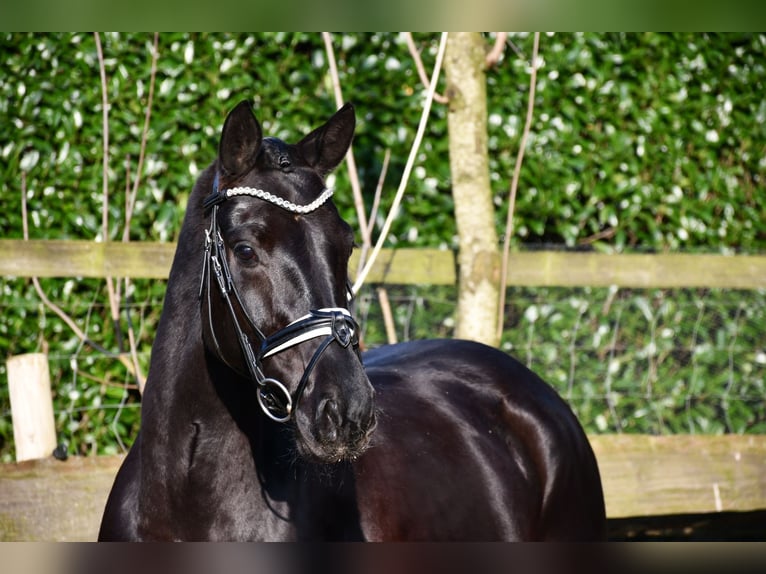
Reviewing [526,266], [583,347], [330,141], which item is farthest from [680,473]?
[330,141]

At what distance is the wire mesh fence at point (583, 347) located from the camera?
16.6 ft

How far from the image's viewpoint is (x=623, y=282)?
474 centimetres

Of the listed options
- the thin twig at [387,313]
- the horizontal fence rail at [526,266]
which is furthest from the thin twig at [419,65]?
the thin twig at [387,313]

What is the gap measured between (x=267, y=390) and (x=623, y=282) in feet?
9.63

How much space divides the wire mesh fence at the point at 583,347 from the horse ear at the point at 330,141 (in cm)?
253

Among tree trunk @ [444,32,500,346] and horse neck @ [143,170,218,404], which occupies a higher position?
tree trunk @ [444,32,500,346]

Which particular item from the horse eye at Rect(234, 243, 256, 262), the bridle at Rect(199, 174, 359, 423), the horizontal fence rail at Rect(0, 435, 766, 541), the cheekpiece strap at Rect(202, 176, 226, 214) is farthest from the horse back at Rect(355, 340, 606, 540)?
the horizontal fence rail at Rect(0, 435, 766, 541)

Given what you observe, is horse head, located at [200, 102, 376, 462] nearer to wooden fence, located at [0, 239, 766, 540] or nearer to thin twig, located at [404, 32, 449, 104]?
wooden fence, located at [0, 239, 766, 540]

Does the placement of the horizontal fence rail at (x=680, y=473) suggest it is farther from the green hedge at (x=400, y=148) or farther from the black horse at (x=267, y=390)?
the black horse at (x=267, y=390)

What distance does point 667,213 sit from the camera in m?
5.95

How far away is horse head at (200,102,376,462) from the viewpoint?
2088 mm

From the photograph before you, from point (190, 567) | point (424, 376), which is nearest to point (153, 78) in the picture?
point (424, 376)

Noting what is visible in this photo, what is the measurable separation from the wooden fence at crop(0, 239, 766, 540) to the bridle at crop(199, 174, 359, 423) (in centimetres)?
201

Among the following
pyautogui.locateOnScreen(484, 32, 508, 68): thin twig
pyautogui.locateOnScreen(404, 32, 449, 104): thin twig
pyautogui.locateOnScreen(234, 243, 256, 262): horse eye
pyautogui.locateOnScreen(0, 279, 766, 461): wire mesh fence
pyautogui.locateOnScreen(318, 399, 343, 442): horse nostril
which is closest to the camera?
pyautogui.locateOnScreen(318, 399, 343, 442): horse nostril
